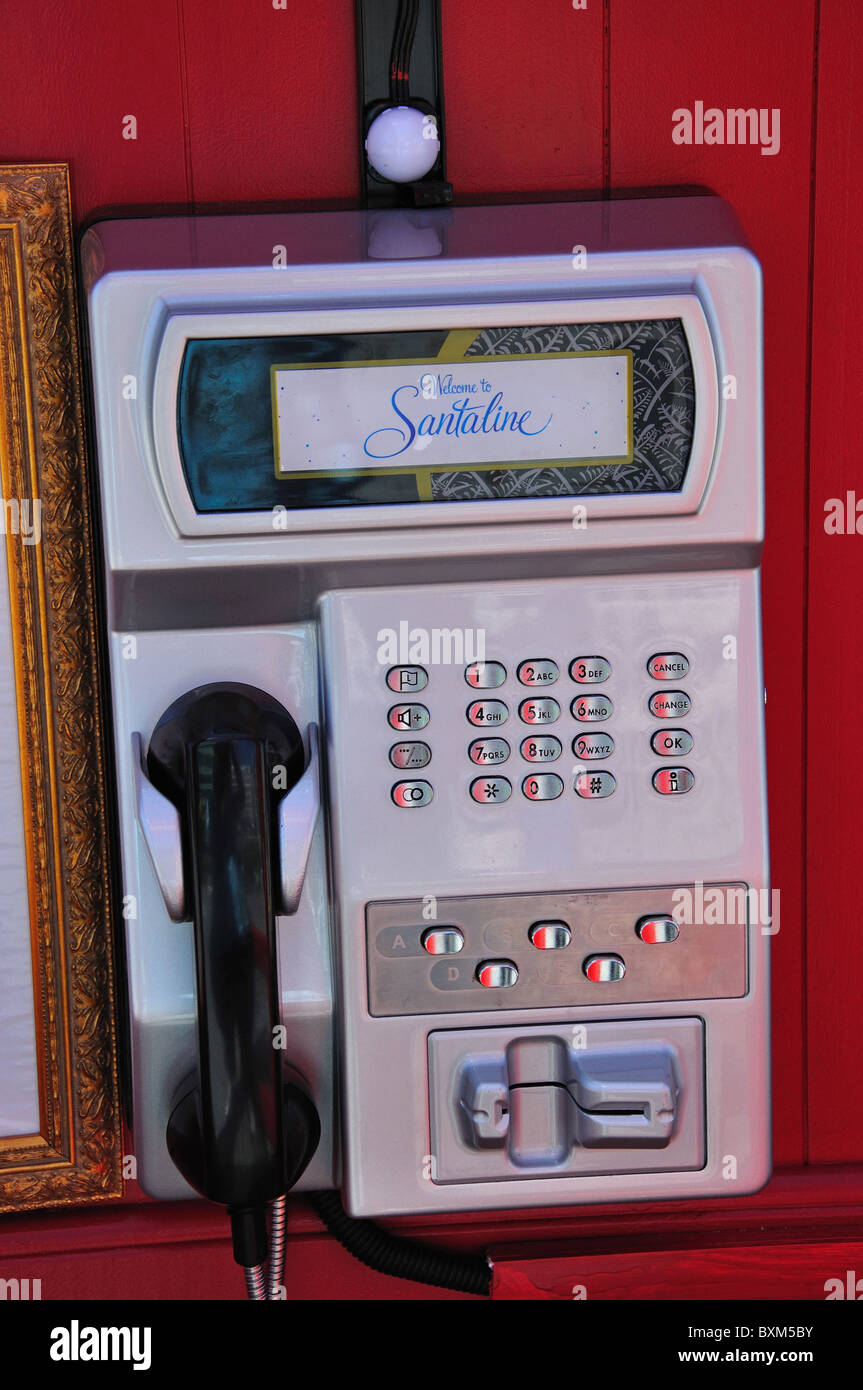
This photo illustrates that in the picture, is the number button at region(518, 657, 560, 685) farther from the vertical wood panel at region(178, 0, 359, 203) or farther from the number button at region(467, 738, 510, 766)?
the vertical wood panel at region(178, 0, 359, 203)

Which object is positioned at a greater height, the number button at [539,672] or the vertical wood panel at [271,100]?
the vertical wood panel at [271,100]

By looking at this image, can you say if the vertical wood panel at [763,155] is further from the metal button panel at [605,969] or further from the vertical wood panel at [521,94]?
the metal button panel at [605,969]

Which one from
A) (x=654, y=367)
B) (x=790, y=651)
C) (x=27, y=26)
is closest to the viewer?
(x=654, y=367)

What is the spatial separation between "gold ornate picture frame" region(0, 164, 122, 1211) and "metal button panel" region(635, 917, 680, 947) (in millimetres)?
409

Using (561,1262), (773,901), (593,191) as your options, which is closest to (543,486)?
(593,191)

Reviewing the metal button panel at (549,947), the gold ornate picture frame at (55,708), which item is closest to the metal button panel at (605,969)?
the metal button panel at (549,947)

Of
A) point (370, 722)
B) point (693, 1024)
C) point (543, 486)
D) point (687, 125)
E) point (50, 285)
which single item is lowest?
point (693, 1024)

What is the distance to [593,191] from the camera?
799 millimetres

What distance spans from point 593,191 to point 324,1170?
70 cm

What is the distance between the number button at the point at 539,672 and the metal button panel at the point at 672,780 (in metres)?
0.08

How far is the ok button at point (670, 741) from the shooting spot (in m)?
0.65

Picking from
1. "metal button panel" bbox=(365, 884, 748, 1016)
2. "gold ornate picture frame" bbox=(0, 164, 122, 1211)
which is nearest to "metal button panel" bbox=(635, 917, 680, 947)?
"metal button panel" bbox=(365, 884, 748, 1016)

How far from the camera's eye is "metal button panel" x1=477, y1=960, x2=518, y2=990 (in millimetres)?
Answer: 653
